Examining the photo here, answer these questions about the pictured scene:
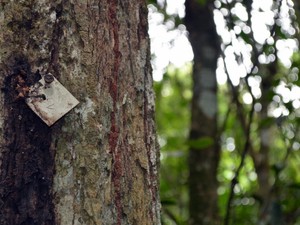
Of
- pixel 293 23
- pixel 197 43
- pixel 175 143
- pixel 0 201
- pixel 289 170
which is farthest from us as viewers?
pixel 289 170

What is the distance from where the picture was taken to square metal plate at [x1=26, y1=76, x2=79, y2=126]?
3.87 feet

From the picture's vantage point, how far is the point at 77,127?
3.92ft

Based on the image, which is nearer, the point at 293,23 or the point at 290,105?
the point at 290,105

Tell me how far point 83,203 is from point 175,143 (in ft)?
11.1

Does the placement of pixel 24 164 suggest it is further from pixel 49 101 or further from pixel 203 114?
pixel 203 114

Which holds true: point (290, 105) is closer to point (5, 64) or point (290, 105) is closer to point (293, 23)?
point (293, 23)

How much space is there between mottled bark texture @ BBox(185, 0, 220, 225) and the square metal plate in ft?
7.29

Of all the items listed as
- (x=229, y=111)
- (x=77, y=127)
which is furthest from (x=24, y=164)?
(x=229, y=111)

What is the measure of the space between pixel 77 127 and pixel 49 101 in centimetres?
7

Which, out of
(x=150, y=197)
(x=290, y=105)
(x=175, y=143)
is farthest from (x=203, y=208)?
(x=150, y=197)

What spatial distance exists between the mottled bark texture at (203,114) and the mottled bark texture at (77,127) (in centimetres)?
209

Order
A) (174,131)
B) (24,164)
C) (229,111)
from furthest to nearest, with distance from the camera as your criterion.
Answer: (174,131) → (229,111) → (24,164)

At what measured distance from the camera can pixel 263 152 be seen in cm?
414

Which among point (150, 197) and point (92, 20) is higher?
point (92, 20)
